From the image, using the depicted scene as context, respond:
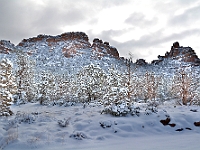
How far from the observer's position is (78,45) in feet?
517

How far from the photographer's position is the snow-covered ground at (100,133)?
5.76 meters

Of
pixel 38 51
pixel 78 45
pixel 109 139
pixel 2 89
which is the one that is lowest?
pixel 109 139

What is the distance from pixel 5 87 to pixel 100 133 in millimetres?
7594

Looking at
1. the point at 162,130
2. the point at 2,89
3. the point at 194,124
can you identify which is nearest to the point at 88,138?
the point at 162,130

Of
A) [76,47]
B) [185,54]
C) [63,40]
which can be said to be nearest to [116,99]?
[76,47]

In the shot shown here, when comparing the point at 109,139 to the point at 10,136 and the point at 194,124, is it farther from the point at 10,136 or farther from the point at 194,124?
the point at 194,124

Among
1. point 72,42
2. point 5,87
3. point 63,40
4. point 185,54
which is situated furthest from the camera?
point 63,40

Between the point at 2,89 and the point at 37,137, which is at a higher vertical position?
the point at 2,89

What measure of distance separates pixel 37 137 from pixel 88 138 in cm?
177

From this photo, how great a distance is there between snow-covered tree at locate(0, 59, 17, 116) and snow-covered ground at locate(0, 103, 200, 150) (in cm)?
296

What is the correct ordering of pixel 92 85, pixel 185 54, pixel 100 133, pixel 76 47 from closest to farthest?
pixel 100 133, pixel 92 85, pixel 76 47, pixel 185 54

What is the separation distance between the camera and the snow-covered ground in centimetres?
576

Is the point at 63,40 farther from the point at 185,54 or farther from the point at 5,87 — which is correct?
the point at 5,87

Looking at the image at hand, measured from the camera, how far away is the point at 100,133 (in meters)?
7.29
